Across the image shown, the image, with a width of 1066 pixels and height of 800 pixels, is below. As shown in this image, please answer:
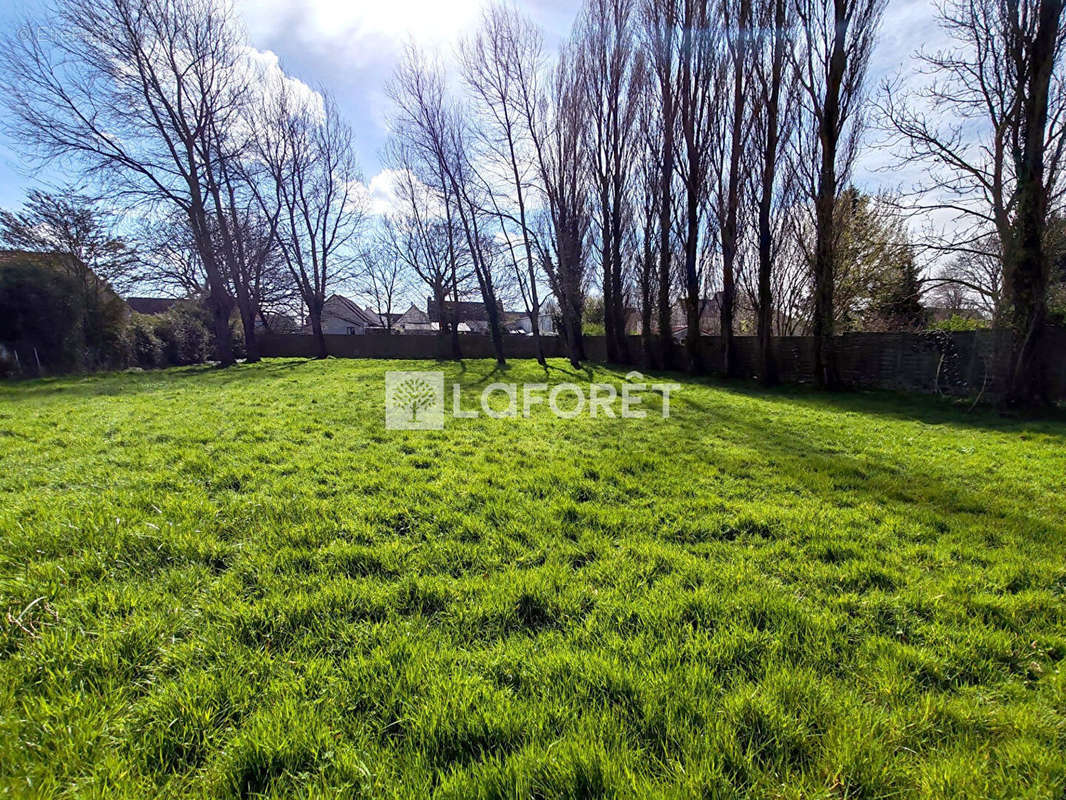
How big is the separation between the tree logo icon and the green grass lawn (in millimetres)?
1895

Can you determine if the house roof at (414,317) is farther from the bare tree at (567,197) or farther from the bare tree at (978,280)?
the bare tree at (978,280)

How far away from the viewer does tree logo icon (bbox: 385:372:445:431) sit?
614cm

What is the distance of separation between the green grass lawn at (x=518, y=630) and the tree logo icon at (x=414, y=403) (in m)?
1.90

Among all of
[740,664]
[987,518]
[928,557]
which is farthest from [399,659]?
[987,518]

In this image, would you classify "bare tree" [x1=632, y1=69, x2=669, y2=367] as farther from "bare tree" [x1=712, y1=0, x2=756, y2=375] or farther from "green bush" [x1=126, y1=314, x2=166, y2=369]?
"green bush" [x1=126, y1=314, x2=166, y2=369]

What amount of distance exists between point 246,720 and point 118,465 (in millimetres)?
3874

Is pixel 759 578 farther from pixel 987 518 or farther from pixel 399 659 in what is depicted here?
pixel 987 518

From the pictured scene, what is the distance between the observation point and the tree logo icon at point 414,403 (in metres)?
6.14

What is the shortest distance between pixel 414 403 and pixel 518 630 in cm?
630

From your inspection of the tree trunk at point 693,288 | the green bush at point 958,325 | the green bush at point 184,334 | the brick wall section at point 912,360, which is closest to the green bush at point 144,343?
the green bush at point 184,334

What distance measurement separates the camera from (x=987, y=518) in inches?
129

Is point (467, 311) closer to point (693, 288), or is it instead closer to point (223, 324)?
point (223, 324)

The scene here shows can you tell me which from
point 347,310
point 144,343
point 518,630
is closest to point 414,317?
point 347,310

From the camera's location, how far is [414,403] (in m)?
7.69
